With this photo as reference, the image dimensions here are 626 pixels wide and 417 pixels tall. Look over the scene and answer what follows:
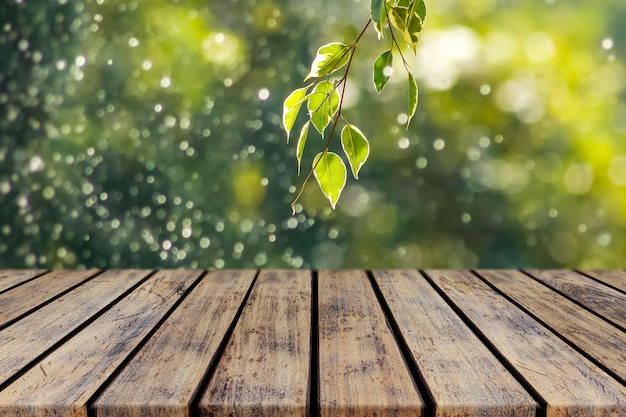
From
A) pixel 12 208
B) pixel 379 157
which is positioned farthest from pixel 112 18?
pixel 379 157

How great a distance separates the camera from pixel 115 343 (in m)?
1.13

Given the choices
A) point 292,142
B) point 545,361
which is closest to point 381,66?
point 545,361

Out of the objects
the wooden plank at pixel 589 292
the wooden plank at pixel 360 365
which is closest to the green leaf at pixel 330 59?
the wooden plank at pixel 360 365

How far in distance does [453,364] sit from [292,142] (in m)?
1.07

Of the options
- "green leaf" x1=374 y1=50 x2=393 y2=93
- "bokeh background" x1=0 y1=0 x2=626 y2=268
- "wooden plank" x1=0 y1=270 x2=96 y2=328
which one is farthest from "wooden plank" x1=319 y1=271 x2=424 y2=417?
"wooden plank" x1=0 y1=270 x2=96 y2=328

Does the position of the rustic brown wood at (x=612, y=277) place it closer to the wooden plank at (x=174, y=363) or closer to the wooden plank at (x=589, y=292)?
the wooden plank at (x=589, y=292)

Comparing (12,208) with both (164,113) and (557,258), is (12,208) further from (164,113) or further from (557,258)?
(557,258)

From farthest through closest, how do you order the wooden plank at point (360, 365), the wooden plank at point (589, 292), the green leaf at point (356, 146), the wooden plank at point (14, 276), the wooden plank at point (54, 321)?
1. the wooden plank at point (14, 276)
2. the wooden plank at point (589, 292)
3. the wooden plank at point (54, 321)
4. the wooden plank at point (360, 365)
5. the green leaf at point (356, 146)

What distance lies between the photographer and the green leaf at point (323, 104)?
28.0 inches

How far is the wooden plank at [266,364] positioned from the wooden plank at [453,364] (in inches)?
7.4

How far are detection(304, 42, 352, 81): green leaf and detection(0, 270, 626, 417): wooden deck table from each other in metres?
0.44

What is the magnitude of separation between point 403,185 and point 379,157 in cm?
11

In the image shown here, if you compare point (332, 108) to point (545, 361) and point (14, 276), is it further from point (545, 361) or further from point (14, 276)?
point (14, 276)

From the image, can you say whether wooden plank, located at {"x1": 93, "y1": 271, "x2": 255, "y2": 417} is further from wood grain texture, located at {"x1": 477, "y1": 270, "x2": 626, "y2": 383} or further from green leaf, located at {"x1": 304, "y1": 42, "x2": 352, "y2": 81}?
wood grain texture, located at {"x1": 477, "y1": 270, "x2": 626, "y2": 383}
